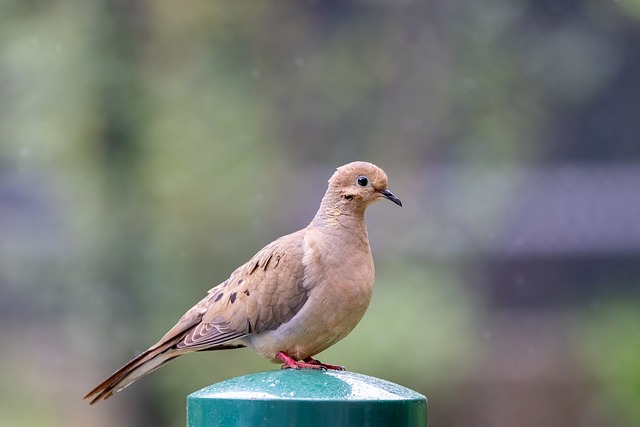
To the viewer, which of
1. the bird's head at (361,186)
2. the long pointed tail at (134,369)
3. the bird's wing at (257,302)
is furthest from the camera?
the bird's head at (361,186)

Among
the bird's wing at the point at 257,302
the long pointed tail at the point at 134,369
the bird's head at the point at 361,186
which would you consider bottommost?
the long pointed tail at the point at 134,369

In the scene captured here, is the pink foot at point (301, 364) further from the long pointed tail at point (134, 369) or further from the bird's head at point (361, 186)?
the bird's head at point (361, 186)

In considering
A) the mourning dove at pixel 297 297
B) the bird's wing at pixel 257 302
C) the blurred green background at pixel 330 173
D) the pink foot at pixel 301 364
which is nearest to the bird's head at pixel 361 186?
the mourning dove at pixel 297 297

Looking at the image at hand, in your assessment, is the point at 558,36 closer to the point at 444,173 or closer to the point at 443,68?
the point at 443,68

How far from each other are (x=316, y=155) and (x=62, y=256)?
2159 millimetres

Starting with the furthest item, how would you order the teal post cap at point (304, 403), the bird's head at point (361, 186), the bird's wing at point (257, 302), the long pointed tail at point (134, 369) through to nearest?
the bird's head at point (361, 186)
the bird's wing at point (257, 302)
the long pointed tail at point (134, 369)
the teal post cap at point (304, 403)

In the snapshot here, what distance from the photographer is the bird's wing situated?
9.98ft

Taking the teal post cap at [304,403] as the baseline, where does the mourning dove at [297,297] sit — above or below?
above

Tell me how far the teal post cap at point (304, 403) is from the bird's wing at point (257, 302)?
647 mm

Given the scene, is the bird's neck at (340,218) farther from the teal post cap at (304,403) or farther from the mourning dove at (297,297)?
the teal post cap at (304,403)

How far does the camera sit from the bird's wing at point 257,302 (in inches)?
120

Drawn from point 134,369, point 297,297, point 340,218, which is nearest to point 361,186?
Result: point 340,218

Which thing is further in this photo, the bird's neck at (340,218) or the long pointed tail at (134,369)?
the bird's neck at (340,218)

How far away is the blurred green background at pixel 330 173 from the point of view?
745 cm
